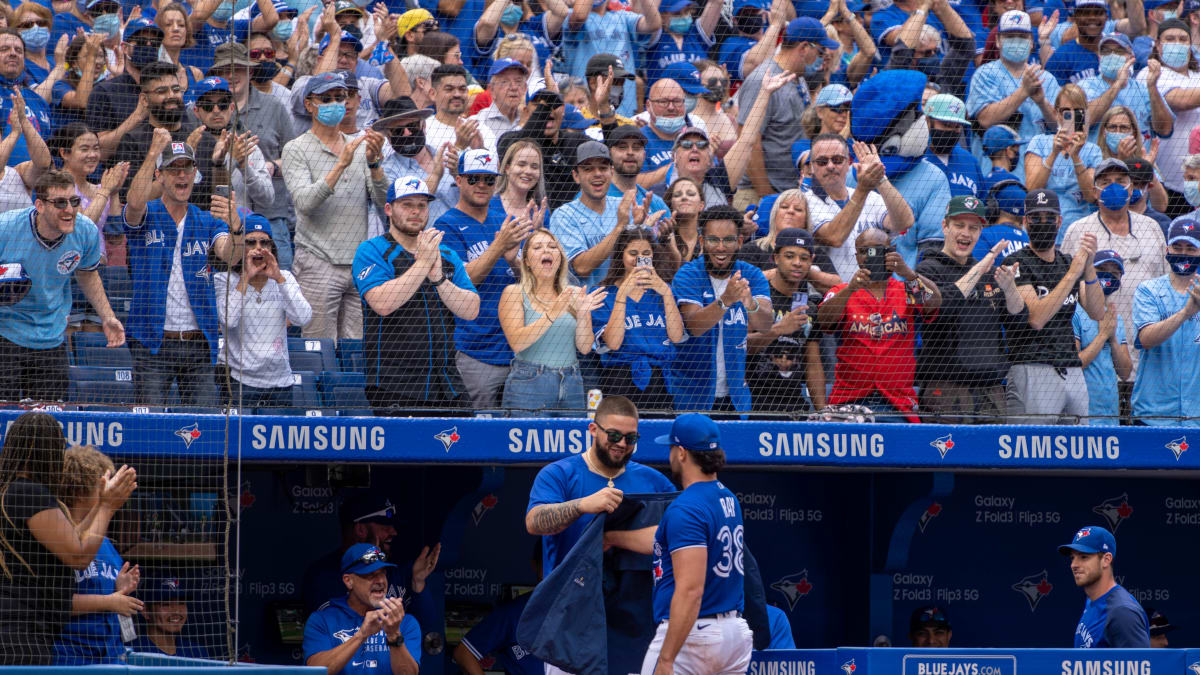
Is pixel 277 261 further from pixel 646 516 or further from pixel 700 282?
pixel 646 516

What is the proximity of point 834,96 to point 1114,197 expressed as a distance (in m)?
1.85

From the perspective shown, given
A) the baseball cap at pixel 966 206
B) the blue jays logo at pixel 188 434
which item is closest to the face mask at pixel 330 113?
the blue jays logo at pixel 188 434

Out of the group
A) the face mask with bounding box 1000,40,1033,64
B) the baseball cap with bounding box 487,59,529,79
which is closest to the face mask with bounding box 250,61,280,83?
the baseball cap with bounding box 487,59,529,79

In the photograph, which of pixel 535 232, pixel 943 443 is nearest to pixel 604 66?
pixel 535 232

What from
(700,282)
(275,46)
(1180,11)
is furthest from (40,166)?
(1180,11)

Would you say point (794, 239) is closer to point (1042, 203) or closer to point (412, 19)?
point (1042, 203)

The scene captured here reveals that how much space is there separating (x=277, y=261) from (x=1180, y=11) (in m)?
7.93

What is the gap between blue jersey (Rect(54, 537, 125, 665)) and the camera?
6277 mm

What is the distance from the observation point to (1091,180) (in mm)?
10195

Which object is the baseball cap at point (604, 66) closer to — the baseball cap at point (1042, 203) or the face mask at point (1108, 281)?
the baseball cap at point (1042, 203)

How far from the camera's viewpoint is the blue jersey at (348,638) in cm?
730

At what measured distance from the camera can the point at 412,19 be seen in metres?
10.4

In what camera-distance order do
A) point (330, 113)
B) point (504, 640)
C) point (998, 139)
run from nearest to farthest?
point (504, 640)
point (330, 113)
point (998, 139)

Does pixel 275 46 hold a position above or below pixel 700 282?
above
